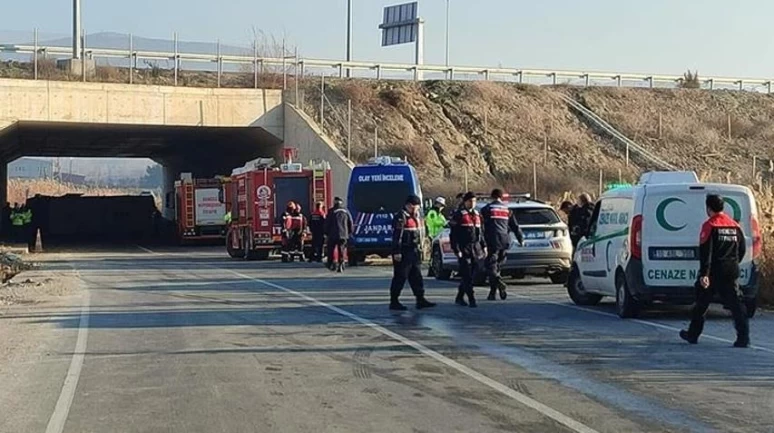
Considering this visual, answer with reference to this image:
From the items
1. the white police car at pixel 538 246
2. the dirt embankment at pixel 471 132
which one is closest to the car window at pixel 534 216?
the white police car at pixel 538 246

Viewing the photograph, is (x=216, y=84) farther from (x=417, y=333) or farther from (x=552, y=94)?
(x=417, y=333)

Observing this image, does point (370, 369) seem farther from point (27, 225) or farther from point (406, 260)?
point (27, 225)

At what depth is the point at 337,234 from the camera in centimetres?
2858

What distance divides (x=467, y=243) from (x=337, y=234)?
10.6m

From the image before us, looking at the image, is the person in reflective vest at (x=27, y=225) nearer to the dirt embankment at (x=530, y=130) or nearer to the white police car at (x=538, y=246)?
the dirt embankment at (x=530, y=130)

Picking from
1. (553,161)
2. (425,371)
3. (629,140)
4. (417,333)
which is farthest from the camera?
(629,140)

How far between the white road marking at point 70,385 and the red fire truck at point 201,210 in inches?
1214

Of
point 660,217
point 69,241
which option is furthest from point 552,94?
point 660,217

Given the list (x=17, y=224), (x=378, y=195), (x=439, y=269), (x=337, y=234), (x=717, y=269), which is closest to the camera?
(x=717, y=269)

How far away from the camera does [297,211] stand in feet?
110

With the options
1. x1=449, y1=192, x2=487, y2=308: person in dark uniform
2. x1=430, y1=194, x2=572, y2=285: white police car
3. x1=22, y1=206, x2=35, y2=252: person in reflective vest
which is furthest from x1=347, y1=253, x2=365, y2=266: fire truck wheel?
x1=22, y1=206, x2=35, y2=252: person in reflective vest

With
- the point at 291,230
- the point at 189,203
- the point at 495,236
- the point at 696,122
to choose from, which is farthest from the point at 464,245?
the point at 696,122

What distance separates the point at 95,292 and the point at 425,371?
12.7 m

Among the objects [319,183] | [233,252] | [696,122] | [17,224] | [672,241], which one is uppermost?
[696,122]
